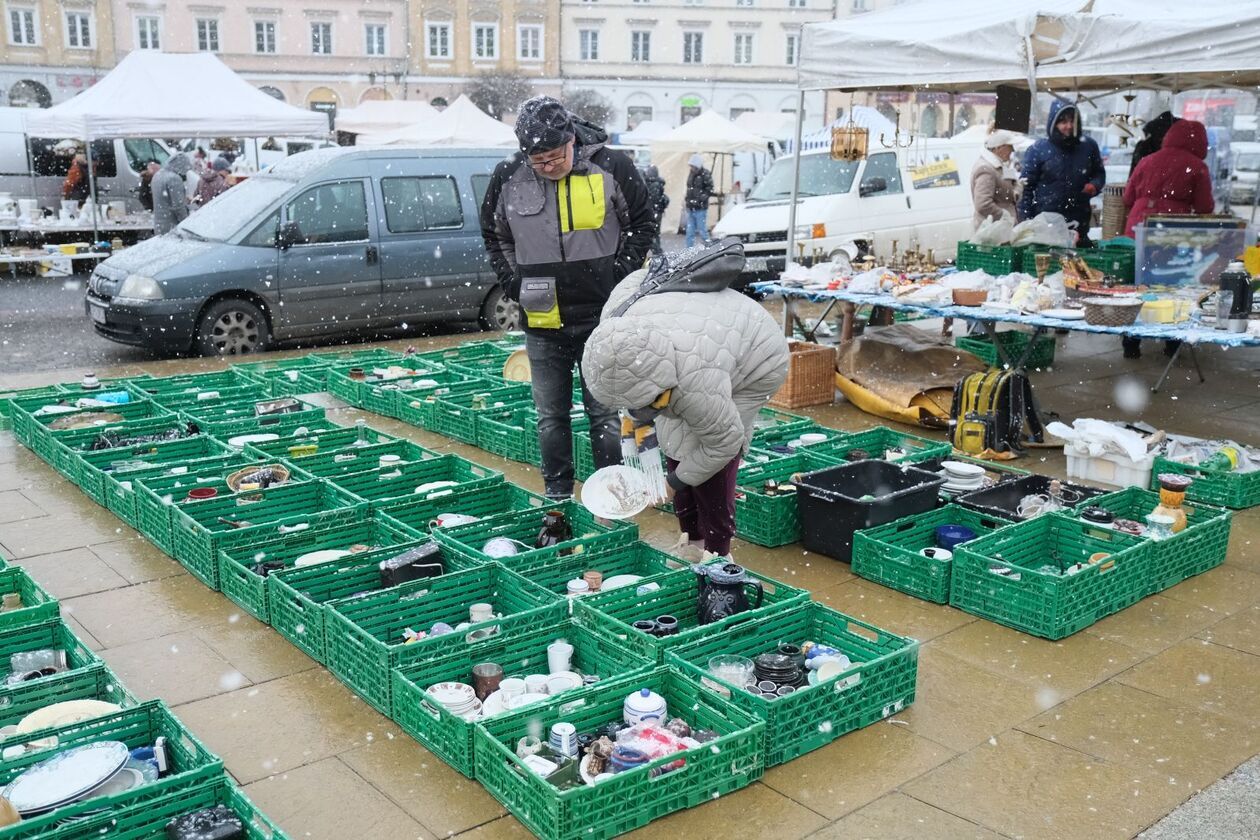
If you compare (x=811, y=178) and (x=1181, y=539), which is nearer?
(x=1181, y=539)

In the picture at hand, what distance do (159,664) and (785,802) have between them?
8.30 ft

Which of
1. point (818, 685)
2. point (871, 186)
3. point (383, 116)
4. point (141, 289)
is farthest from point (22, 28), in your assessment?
point (818, 685)

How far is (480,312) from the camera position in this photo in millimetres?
11672

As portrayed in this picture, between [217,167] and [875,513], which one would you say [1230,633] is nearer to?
[875,513]

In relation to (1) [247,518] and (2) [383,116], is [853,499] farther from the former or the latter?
(2) [383,116]

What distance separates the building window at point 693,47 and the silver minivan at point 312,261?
47996 mm

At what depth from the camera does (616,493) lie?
4992 millimetres

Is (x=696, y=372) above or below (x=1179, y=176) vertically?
below

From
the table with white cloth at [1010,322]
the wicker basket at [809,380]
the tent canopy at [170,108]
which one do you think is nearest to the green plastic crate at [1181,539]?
the table with white cloth at [1010,322]

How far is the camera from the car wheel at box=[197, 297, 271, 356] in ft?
33.3

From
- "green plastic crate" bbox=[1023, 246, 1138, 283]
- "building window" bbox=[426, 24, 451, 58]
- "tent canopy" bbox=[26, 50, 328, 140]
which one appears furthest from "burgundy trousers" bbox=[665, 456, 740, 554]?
"building window" bbox=[426, 24, 451, 58]

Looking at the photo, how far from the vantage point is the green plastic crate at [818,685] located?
374 centimetres

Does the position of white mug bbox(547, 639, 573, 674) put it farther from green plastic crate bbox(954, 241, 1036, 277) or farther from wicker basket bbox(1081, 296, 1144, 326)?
green plastic crate bbox(954, 241, 1036, 277)

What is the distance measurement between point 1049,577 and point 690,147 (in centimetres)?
2111
